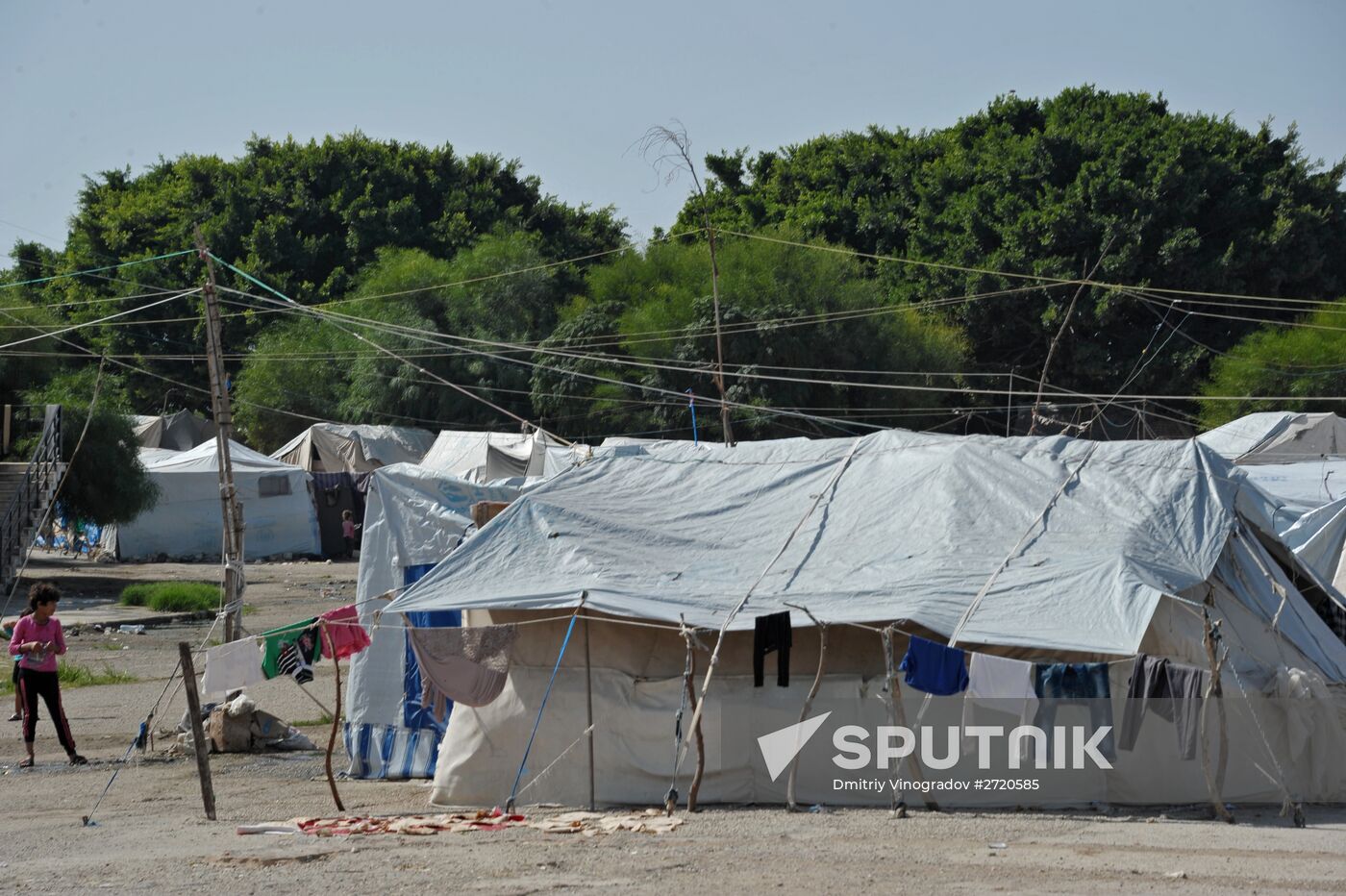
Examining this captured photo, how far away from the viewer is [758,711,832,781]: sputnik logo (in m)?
9.73

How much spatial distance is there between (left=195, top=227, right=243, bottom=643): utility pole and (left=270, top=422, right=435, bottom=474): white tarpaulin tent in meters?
26.9

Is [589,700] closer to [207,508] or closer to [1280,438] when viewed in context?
[1280,438]

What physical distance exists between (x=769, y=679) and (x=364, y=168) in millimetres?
47776

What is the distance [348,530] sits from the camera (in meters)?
38.4

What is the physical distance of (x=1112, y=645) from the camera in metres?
9.10

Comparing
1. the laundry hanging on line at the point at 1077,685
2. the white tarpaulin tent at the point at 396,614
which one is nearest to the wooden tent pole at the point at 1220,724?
the laundry hanging on line at the point at 1077,685

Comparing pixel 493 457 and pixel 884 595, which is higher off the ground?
pixel 493 457

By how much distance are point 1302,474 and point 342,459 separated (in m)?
28.4

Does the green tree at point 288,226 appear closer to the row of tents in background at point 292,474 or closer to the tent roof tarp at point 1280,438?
the row of tents in background at point 292,474

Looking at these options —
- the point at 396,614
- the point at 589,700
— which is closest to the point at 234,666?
the point at 396,614

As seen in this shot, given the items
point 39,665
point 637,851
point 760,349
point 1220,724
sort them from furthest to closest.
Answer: point 760,349, point 39,665, point 1220,724, point 637,851

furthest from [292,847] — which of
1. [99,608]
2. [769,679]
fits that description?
[99,608]

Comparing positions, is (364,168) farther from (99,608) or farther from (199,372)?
(99,608)

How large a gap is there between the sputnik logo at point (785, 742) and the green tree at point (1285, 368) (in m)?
31.7
